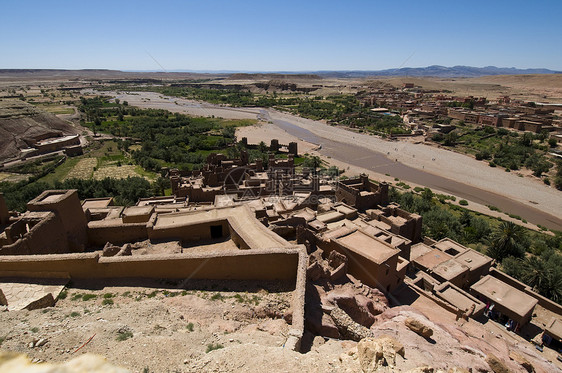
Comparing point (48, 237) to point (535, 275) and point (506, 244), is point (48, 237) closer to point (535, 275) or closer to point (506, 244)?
point (535, 275)

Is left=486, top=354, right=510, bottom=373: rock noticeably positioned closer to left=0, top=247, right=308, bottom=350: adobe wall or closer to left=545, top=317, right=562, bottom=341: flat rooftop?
left=0, top=247, right=308, bottom=350: adobe wall

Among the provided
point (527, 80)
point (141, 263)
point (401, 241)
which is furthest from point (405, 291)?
point (527, 80)

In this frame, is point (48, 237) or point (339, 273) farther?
point (48, 237)

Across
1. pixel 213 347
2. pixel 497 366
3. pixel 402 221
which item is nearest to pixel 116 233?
pixel 213 347

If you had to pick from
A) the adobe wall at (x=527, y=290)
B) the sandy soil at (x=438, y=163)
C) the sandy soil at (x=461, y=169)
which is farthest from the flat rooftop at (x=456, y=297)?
the sandy soil at (x=461, y=169)

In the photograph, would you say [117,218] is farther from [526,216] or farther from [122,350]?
[526,216]

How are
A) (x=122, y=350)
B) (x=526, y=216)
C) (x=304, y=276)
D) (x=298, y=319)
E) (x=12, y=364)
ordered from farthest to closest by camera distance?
1. (x=526, y=216)
2. (x=304, y=276)
3. (x=298, y=319)
4. (x=122, y=350)
5. (x=12, y=364)
